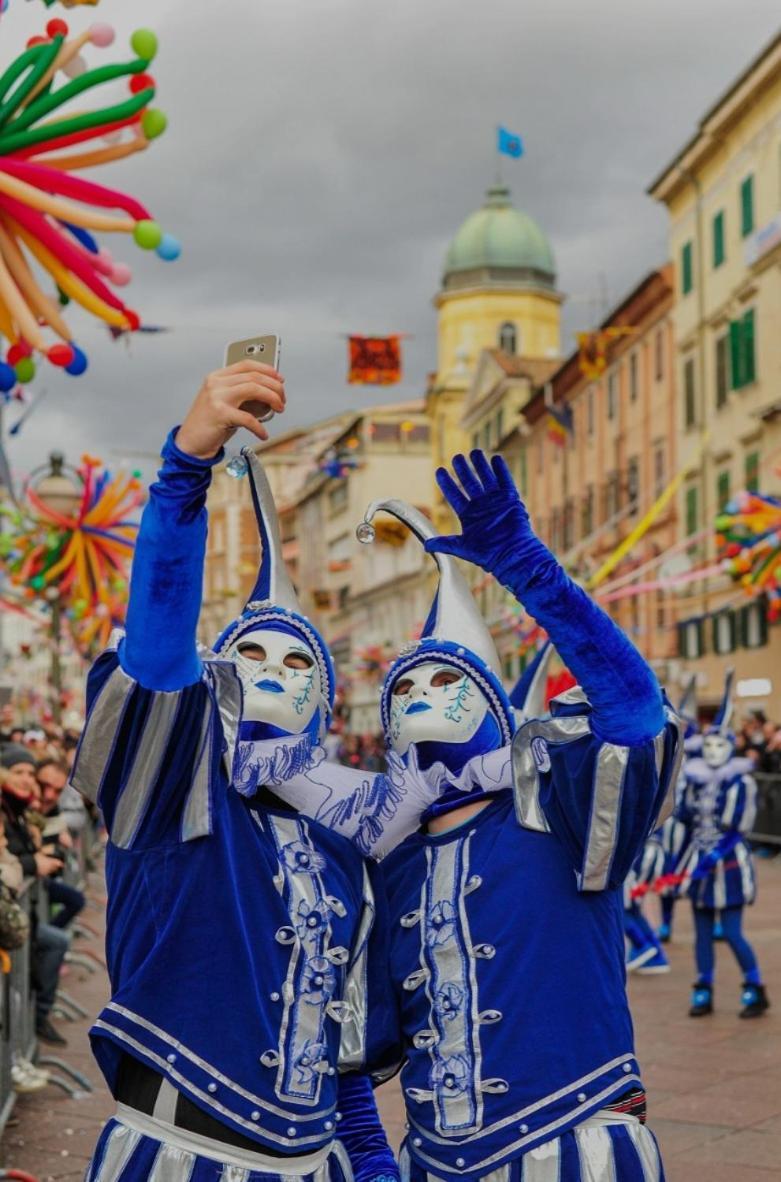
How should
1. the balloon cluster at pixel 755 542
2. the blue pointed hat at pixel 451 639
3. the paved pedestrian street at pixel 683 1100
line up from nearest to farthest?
the blue pointed hat at pixel 451 639, the paved pedestrian street at pixel 683 1100, the balloon cluster at pixel 755 542

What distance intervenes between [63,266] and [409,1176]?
326 cm

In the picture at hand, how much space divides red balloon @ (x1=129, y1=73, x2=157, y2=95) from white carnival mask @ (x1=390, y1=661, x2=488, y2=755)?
2659 mm

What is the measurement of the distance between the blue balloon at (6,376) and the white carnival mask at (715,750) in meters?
6.12

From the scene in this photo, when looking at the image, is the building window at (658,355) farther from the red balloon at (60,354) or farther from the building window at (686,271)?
the red balloon at (60,354)

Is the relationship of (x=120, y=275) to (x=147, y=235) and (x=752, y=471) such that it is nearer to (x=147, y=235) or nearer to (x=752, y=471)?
(x=147, y=235)

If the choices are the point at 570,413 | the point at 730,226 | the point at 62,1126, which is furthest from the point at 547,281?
the point at 62,1126

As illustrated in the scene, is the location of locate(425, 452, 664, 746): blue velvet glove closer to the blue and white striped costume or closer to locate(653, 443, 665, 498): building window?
the blue and white striped costume

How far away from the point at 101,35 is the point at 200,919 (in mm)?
3398

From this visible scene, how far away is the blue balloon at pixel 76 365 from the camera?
6.00 m

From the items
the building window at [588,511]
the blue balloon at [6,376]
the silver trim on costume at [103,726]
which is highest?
the building window at [588,511]

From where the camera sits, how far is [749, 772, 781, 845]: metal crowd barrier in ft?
71.7

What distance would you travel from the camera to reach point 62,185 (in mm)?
5699

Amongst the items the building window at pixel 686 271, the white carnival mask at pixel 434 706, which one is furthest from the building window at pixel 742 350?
the white carnival mask at pixel 434 706

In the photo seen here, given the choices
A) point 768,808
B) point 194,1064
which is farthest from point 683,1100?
point 768,808
